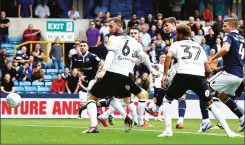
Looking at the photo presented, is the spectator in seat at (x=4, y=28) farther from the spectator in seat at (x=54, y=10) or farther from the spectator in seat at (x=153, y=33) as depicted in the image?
the spectator in seat at (x=153, y=33)

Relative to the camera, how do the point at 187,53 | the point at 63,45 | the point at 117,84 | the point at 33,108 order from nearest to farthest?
the point at 187,53
the point at 117,84
the point at 33,108
the point at 63,45

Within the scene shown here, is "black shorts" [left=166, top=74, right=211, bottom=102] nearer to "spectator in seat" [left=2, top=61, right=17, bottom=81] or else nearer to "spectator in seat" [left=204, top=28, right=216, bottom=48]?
"spectator in seat" [left=2, top=61, right=17, bottom=81]

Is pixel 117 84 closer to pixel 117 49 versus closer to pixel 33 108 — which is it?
pixel 117 49

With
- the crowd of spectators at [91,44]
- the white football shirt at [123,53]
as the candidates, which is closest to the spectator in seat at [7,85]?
the crowd of spectators at [91,44]

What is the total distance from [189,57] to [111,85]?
79.9 inches

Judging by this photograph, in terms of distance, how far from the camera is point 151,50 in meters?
33.3

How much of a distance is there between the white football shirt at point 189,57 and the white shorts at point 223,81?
198 cm

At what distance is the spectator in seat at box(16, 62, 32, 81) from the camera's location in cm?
3152

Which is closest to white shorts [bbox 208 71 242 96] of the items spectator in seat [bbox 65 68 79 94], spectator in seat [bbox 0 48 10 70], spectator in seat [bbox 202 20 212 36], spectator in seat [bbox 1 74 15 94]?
spectator in seat [bbox 65 68 79 94]

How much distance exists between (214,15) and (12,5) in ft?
32.2

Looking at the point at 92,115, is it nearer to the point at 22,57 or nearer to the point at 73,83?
the point at 73,83

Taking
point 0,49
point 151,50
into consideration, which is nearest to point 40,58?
point 0,49

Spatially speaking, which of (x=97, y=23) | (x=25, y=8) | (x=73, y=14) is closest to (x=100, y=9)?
(x=73, y=14)

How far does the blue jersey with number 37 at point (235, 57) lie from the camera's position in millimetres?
17188
